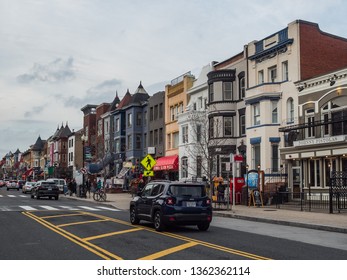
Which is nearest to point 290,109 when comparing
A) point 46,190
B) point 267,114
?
point 267,114

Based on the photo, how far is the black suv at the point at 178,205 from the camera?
53.7 ft

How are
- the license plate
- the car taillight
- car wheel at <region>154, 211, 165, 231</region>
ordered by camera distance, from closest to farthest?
car wheel at <region>154, 211, 165, 231</region> → the car taillight → the license plate


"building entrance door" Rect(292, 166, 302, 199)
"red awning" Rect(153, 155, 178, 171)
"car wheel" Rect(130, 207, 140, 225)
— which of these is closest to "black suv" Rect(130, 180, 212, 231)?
"car wheel" Rect(130, 207, 140, 225)

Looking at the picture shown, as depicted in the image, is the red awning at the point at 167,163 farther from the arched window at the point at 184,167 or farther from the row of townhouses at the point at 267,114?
the arched window at the point at 184,167

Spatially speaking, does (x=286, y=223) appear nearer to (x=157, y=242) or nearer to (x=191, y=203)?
(x=191, y=203)

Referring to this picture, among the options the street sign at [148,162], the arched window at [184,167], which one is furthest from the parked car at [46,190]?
the street sign at [148,162]

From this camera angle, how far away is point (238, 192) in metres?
32.5

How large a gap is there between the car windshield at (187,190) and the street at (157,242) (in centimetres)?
126

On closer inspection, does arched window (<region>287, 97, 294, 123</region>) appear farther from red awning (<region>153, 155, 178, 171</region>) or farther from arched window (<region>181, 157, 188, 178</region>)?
red awning (<region>153, 155, 178, 171</region>)

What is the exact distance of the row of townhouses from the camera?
31031mm

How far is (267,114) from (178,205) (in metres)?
20.2

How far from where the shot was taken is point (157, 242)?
1342 centimetres

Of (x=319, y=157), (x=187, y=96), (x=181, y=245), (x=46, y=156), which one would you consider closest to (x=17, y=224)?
(x=181, y=245)

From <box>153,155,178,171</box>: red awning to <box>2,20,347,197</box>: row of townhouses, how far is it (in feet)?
0.36
